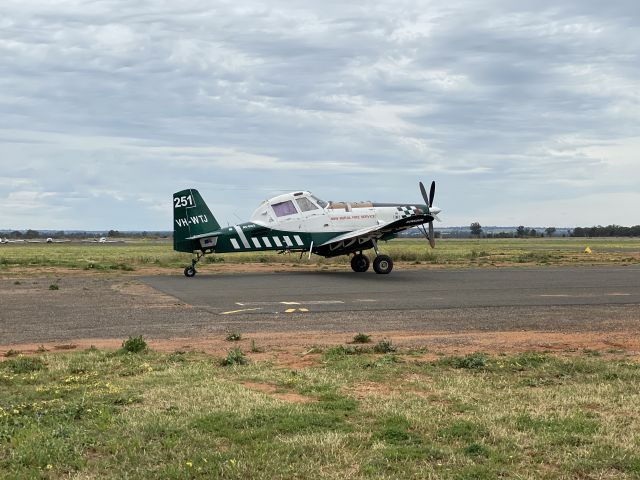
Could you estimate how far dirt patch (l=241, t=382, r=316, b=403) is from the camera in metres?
7.69

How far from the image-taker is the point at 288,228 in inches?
1171

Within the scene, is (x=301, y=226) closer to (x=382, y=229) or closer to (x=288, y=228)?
(x=288, y=228)

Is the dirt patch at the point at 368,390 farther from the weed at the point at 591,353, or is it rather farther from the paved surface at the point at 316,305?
the paved surface at the point at 316,305

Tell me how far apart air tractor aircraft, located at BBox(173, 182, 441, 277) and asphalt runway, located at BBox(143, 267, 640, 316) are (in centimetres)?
131

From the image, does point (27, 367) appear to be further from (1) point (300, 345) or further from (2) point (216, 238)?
(2) point (216, 238)

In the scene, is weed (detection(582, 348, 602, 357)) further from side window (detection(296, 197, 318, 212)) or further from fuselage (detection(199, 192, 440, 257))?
side window (detection(296, 197, 318, 212))

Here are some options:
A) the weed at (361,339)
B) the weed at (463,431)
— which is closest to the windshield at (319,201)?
the weed at (361,339)

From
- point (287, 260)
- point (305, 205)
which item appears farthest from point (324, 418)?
point (287, 260)

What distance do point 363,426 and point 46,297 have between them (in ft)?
55.7

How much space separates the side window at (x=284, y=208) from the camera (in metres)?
29.8

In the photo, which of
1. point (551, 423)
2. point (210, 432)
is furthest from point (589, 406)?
point (210, 432)

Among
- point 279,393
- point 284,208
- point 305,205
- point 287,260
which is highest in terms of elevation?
point 305,205

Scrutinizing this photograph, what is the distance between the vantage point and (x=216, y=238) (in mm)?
29516

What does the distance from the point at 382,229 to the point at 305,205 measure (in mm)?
3478
